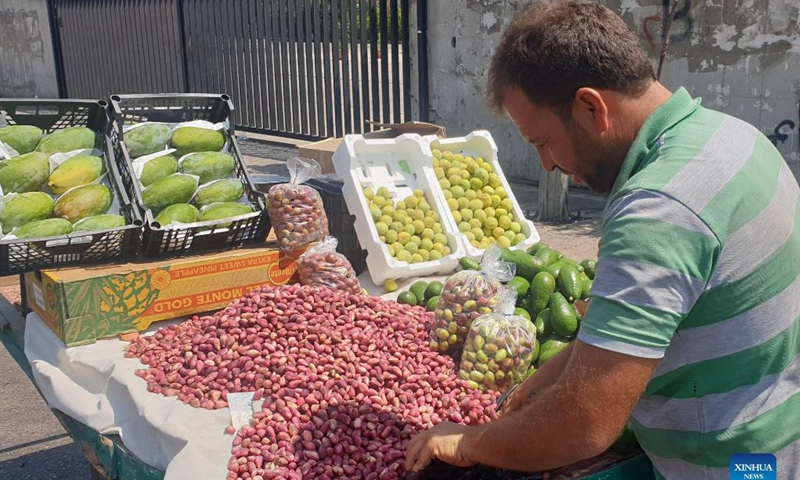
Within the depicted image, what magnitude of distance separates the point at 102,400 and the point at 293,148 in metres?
10.0

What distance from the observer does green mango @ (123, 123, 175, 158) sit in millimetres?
3649

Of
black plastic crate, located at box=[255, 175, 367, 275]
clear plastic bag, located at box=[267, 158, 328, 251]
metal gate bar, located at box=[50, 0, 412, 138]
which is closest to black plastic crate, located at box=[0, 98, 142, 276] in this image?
clear plastic bag, located at box=[267, 158, 328, 251]

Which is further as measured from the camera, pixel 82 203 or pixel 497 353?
pixel 82 203

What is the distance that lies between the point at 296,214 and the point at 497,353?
1.39 metres

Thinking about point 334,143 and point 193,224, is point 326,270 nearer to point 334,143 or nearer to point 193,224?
point 193,224

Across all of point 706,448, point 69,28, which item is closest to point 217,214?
point 706,448

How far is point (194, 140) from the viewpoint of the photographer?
12.4 ft

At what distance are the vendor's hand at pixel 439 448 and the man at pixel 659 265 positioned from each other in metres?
0.11

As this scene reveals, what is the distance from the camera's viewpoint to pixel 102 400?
2.68m

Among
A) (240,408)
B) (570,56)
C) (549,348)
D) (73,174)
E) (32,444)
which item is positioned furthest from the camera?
(32,444)

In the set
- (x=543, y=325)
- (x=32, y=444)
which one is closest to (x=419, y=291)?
(x=543, y=325)

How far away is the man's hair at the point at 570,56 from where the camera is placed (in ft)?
4.72

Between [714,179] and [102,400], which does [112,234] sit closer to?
[102,400]

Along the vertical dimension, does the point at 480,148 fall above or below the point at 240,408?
above
